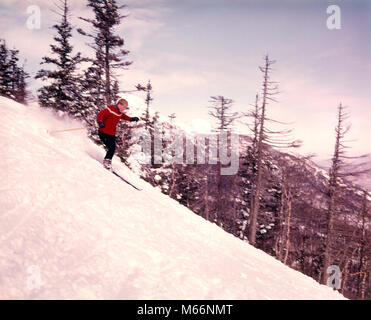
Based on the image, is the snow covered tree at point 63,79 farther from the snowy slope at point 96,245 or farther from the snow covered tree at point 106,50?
the snowy slope at point 96,245

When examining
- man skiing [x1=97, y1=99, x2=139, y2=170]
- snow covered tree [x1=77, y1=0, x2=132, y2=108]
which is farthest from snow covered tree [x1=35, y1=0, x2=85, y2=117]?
man skiing [x1=97, y1=99, x2=139, y2=170]

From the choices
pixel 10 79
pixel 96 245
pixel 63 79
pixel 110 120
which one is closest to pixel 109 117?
pixel 110 120

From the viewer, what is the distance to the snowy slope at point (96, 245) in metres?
3.54

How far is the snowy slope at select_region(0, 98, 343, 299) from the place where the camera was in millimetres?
→ 3543

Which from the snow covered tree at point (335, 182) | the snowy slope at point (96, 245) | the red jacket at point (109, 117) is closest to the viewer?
the snowy slope at point (96, 245)

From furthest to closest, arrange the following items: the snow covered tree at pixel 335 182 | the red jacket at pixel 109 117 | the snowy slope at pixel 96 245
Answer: the snow covered tree at pixel 335 182 < the red jacket at pixel 109 117 < the snowy slope at pixel 96 245

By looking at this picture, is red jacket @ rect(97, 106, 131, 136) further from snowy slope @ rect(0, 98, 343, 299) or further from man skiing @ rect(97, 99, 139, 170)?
snowy slope @ rect(0, 98, 343, 299)

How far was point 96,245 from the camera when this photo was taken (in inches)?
169

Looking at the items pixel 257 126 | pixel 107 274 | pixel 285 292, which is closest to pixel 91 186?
pixel 107 274

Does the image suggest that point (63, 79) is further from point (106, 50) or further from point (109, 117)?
point (109, 117)

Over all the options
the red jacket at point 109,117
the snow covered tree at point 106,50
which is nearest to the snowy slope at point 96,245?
the red jacket at point 109,117
